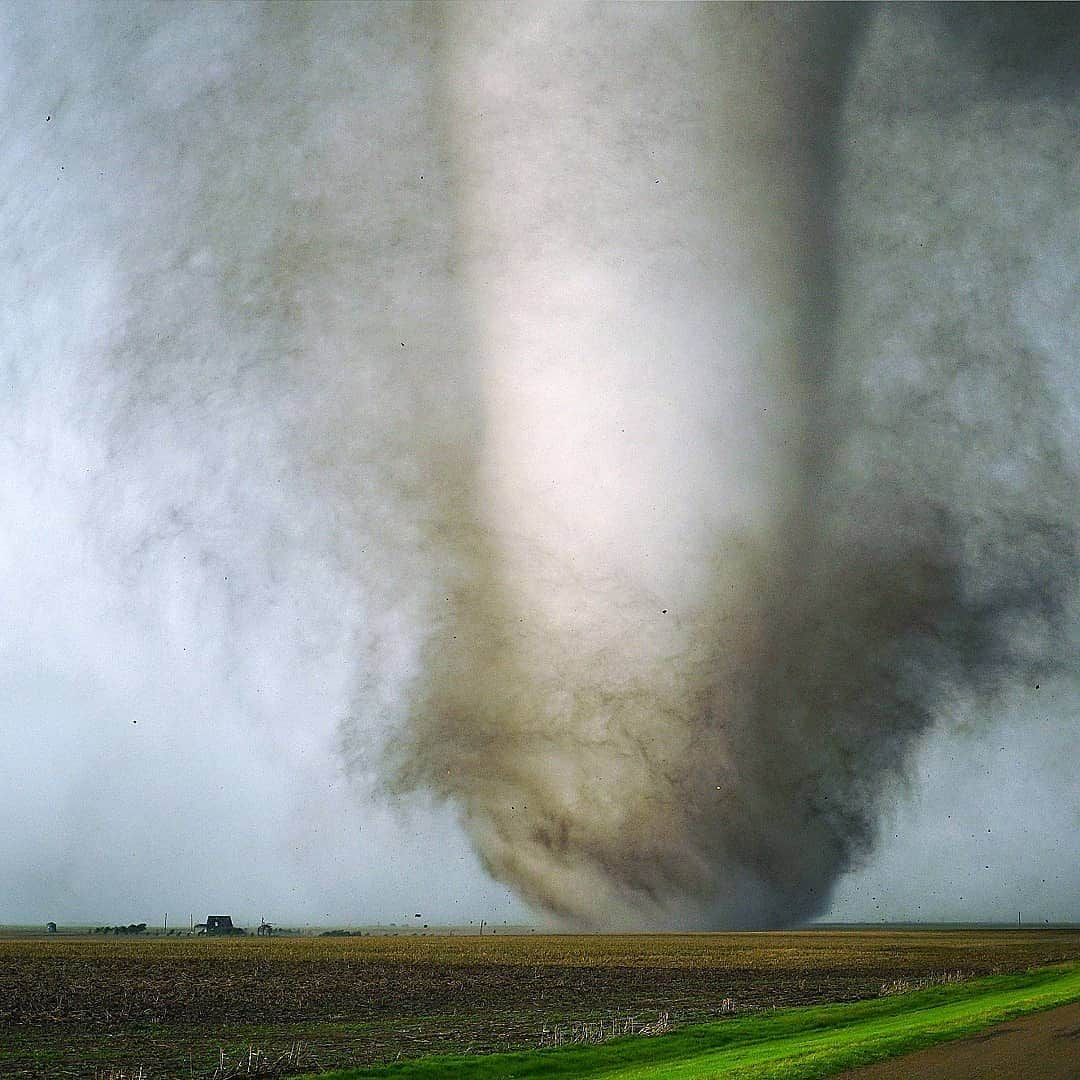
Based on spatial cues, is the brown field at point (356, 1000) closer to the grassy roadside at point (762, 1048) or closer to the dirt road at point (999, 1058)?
the grassy roadside at point (762, 1048)

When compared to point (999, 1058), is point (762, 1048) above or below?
below

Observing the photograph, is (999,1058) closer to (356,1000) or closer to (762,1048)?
(762,1048)

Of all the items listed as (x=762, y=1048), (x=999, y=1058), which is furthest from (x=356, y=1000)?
(x=999, y=1058)

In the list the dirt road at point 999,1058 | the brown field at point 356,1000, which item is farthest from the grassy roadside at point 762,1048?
the brown field at point 356,1000

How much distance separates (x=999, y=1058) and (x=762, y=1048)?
8.60 meters

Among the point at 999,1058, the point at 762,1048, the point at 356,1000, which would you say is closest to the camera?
the point at 999,1058

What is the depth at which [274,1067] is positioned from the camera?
2984cm

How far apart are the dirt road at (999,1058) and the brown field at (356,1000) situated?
14679 millimetres

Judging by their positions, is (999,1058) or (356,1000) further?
(356,1000)

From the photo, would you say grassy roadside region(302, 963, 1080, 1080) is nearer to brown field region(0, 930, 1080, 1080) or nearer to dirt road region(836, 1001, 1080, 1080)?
dirt road region(836, 1001, 1080, 1080)

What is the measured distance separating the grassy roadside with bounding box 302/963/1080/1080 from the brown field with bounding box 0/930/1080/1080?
11.5 feet

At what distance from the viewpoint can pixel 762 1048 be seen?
1267 inches

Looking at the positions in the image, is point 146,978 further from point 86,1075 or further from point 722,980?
point 86,1075

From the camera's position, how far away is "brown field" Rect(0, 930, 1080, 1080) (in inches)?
1366
